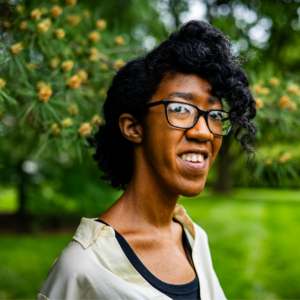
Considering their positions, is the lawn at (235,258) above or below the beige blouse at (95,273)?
below

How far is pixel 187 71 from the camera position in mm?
1438

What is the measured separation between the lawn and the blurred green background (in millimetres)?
21

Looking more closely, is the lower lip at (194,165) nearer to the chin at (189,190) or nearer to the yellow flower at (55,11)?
the chin at (189,190)

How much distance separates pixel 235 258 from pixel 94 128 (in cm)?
513

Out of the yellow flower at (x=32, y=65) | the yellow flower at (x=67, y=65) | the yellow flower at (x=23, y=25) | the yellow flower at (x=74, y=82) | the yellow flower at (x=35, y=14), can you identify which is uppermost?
the yellow flower at (x=35, y=14)

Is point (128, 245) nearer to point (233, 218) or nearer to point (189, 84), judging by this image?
point (189, 84)

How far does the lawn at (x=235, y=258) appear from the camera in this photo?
490cm

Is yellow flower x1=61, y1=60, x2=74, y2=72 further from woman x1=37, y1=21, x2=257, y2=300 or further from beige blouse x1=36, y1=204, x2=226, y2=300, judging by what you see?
beige blouse x1=36, y1=204, x2=226, y2=300

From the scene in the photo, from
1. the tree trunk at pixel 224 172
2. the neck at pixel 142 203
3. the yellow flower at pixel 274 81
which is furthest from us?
the tree trunk at pixel 224 172

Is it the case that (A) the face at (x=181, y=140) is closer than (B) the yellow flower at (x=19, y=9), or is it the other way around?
(A) the face at (x=181, y=140)

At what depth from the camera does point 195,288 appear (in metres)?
1.52

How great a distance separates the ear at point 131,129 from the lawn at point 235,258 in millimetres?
3752

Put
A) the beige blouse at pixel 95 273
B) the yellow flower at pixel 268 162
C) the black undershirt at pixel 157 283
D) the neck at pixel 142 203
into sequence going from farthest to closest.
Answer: the yellow flower at pixel 268 162 → the neck at pixel 142 203 → the black undershirt at pixel 157 283 → the beige blouse at pixel 95 273

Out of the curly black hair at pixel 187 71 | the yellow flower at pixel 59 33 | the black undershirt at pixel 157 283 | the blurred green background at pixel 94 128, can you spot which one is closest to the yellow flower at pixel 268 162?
the blurred green background at pixel 94 128
